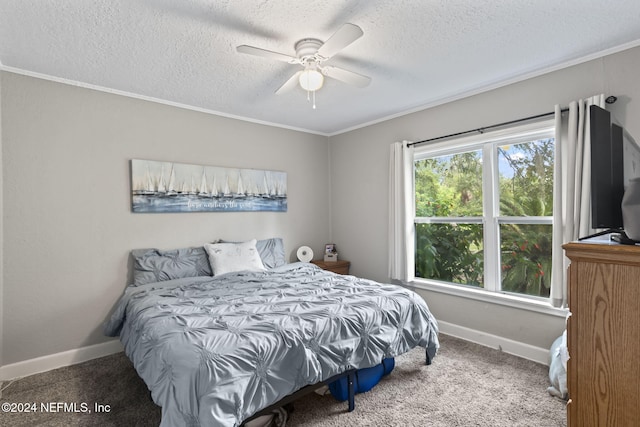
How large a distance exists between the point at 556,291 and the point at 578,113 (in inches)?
55.1

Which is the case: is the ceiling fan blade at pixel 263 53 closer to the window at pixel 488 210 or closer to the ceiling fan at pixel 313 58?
→ the ceiling fan at pixel 313 58

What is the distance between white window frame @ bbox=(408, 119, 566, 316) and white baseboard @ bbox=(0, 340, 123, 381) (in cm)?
334

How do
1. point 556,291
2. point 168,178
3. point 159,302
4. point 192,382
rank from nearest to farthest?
point 192,382, point 159,302, point 556,291, point 168,178

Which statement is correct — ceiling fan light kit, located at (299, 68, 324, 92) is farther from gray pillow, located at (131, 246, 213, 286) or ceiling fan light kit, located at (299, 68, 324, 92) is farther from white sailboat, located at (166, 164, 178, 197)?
gray pillow, located at (131, 246, 213, 286)

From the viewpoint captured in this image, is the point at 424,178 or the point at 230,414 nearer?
the point at 230,414

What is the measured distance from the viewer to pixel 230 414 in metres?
1.52

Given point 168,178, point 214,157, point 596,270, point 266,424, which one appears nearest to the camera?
point 596,270

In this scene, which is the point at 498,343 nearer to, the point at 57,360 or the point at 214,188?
the point at 214,188

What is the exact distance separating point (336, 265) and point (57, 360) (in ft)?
9.82

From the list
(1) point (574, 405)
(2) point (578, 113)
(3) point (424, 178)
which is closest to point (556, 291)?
(2) point (578, 113)

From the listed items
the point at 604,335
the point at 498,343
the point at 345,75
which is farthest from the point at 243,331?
the point at 498,343

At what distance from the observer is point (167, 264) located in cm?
317

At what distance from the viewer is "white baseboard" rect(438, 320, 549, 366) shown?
108 inches

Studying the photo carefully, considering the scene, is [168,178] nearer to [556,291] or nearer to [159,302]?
[159,302]
